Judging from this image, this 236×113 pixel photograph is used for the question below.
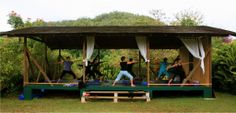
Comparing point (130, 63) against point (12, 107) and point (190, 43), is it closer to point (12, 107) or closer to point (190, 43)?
point (190, 43)

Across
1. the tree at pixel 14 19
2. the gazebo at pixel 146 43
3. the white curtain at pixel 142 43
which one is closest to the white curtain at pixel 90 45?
the gazebo at pixel 146 43

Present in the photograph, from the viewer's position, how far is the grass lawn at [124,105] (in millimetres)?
13281

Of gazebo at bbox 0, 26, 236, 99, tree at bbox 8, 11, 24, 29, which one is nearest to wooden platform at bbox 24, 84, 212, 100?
gazebo at bbox 0, 26, 236, 99

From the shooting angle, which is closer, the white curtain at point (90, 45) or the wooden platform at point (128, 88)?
the wooden platform at point (128, 88)

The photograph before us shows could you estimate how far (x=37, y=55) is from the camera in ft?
67.6

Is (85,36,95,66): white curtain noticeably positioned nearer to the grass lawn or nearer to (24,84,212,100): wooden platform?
(24,84,212,100): wooden platform

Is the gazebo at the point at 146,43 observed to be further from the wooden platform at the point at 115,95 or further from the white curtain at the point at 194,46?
the wooden platform at the point at 115,95

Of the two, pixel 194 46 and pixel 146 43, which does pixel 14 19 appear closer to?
pixel 146 43

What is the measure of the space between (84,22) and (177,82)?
157ft

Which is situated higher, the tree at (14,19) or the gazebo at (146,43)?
the tree at (14,19)

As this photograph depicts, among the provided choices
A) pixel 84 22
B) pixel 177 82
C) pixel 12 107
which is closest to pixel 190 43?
pixel 177 82

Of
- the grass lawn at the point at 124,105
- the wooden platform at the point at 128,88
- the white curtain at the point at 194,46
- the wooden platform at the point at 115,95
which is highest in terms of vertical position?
the white curtain at the point at 194,46

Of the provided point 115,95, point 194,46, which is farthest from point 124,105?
point 194,46

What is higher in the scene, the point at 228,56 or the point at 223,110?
the point at 228,56
